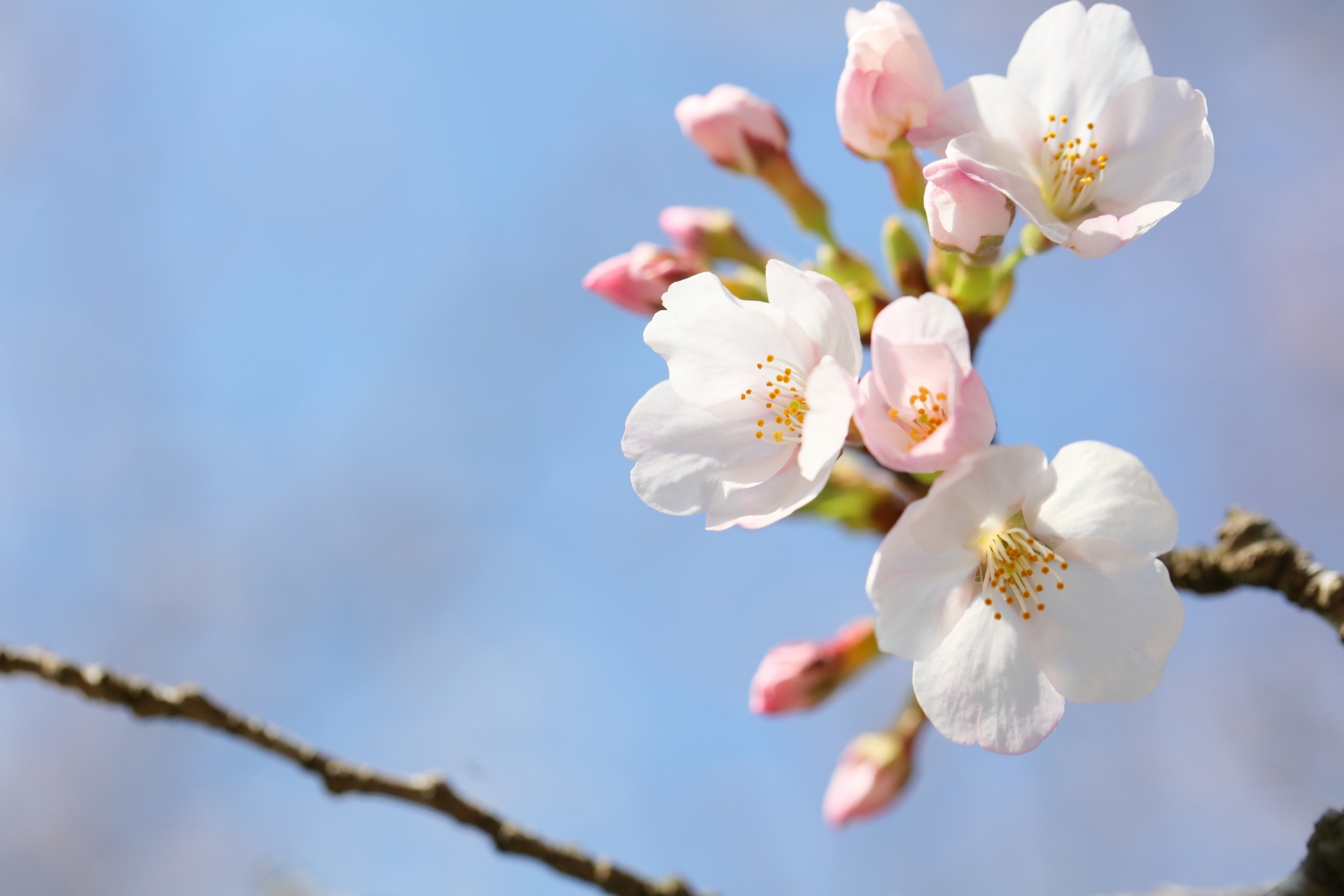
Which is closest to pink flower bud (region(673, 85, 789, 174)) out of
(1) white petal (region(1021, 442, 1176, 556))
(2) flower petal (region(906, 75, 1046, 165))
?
(2) flower petal (region(906, 75, 1046, 165))

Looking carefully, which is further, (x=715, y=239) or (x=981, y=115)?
(x=715, y=239)

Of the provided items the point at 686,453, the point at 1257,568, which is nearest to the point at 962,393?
the point at 686,453

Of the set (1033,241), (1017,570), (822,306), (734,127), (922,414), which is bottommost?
(1017,570)

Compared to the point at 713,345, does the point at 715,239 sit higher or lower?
higher

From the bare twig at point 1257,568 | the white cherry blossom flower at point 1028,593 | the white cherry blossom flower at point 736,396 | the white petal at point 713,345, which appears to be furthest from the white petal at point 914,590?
the bare twig at point 1257,568

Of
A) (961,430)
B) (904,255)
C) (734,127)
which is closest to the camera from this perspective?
(961,430)

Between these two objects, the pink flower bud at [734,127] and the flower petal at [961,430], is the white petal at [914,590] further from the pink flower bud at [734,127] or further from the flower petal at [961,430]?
the pink flower bud at [734,127]

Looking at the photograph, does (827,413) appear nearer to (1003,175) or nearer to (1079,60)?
(1003,175)
